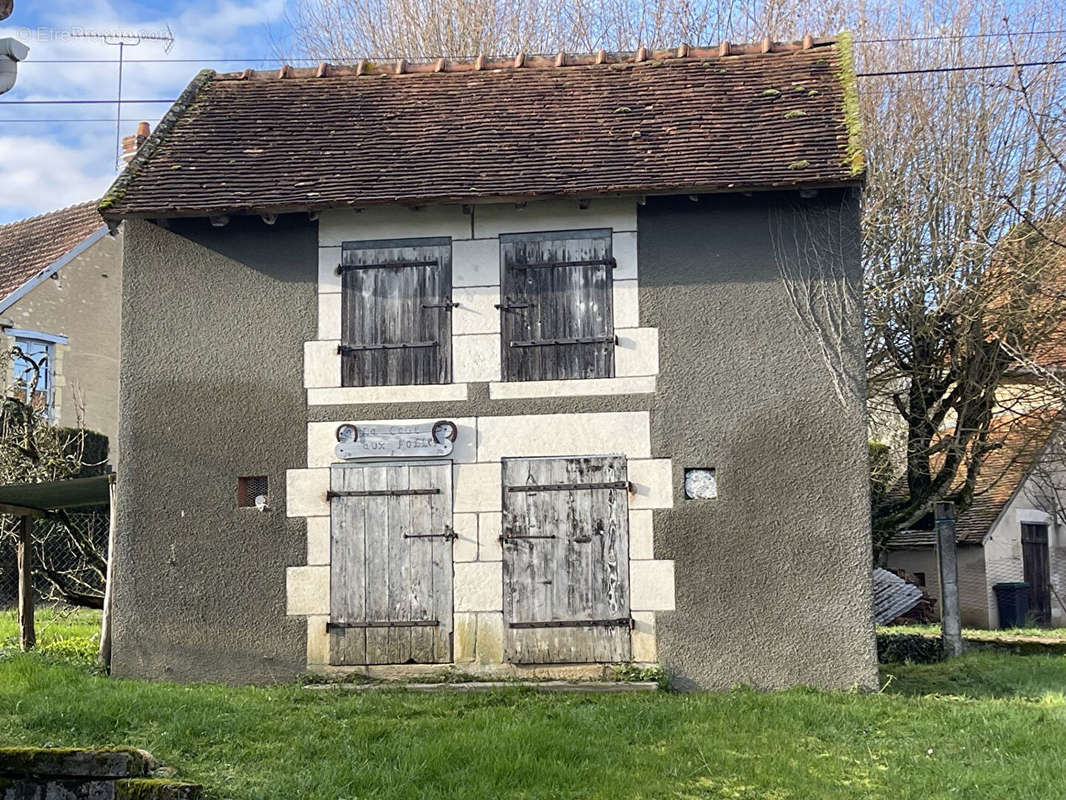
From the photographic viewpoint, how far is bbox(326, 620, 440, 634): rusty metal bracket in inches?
457

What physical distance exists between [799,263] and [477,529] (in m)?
3.93

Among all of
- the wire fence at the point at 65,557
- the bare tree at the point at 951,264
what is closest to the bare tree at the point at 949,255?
the bare tree at the point at 951,264

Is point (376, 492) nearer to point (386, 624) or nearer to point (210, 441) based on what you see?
point (386, 624)

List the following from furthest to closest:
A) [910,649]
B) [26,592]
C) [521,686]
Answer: [910,649] < [26,592] < [521,686]

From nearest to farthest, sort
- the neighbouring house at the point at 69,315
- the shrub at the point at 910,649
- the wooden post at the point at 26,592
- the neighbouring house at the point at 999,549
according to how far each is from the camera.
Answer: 1. the wooden post at the point at 26,592
2. the shrub at the point at 910,649
3. the neighbouring house at the point at 999,549
4. the neighbouring house at the point at 69,315

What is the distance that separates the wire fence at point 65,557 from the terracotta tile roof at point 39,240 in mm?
5051

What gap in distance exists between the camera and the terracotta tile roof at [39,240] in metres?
22.3

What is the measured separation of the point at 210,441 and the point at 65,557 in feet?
26.0

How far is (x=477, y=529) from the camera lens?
11.7 meters

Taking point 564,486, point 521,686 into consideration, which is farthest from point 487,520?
point 521,686

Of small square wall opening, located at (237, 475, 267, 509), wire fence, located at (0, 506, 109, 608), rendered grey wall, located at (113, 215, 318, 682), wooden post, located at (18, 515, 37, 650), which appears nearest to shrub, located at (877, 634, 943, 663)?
rendered grey wall, located at (113, 215, 318, 682)

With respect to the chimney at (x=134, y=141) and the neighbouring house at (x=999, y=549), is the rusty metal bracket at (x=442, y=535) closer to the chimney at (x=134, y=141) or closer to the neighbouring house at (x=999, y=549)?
the neighbouring house at (x=999, y=549)

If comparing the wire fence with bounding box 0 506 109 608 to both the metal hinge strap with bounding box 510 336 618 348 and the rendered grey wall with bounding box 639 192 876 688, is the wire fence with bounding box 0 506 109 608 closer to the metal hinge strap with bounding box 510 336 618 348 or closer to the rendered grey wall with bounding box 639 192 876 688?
the metal hinge strap with bounding box 510 336 618 348

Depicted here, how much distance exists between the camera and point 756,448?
11516 mm
